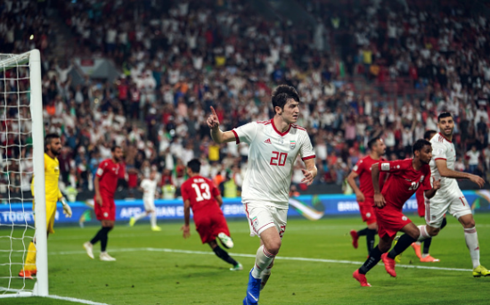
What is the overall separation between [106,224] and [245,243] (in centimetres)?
471

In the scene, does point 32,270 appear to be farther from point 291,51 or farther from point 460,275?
point 291,51

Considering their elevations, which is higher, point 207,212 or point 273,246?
point 273,246

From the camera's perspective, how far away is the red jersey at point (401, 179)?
9.48 m

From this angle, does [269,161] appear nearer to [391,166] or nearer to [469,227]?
[391,166]

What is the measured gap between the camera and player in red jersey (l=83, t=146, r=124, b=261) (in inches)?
542

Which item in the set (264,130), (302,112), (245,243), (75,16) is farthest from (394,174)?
(75,16)

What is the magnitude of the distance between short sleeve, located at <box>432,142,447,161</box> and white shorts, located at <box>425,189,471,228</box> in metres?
0.74

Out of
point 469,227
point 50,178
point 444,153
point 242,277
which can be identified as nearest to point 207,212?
point 242,277

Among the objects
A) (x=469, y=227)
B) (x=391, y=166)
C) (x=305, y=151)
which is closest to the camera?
(x=305, y=151)

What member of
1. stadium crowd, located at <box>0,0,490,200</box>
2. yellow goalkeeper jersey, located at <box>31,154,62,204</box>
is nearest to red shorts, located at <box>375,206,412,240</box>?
yellow goalkeeper jersey, located at <box>31,154,62,204</box>

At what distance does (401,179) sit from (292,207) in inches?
681

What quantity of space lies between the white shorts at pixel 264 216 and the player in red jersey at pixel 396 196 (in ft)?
7.20

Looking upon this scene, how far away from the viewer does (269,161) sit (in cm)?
754

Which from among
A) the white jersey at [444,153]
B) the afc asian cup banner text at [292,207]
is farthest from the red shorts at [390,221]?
the afc asian cup banner text at [292,207]
